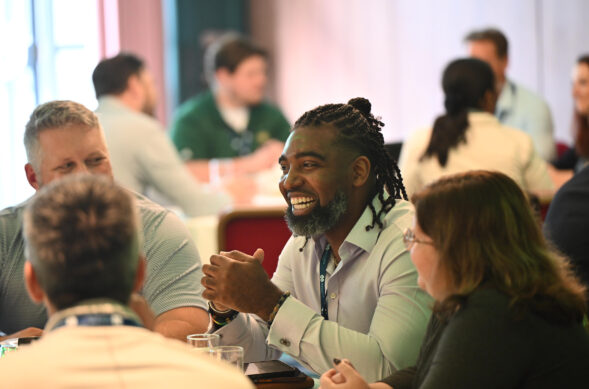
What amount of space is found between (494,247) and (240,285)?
0.54 metres

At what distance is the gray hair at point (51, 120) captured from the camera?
2107 millimetres

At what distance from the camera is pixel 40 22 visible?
5.43 m

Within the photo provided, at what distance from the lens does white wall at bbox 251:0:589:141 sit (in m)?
5.59

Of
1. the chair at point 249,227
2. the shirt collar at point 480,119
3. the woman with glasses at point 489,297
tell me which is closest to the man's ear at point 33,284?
the woman with glasses at point 489,297

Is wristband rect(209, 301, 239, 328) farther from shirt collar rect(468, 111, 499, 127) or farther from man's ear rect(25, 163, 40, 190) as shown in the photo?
shirt collar rect(468, 111, 499, 127)

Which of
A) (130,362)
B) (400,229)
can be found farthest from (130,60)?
(130,362)

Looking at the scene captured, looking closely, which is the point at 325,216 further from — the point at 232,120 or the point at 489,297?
the point at 232,120

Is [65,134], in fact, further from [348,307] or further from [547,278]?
[547,278]

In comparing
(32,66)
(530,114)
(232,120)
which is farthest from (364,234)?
(32,66)

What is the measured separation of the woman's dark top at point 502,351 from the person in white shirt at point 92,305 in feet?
1.93

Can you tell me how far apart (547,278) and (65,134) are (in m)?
1.20

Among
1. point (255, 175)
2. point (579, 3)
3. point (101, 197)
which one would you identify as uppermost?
point (579, 3)

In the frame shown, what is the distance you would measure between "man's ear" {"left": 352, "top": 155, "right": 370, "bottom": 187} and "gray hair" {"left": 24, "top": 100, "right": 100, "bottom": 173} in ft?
2.19

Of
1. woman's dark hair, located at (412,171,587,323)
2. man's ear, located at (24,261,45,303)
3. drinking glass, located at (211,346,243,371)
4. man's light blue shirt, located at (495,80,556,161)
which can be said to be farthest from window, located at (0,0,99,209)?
man's ear, located at (24,261,45,303)
